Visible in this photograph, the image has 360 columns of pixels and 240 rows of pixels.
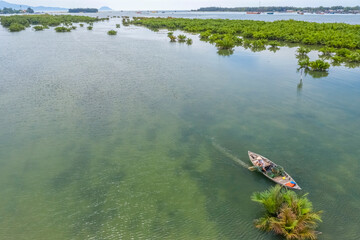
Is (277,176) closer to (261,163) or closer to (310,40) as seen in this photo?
(261,163)

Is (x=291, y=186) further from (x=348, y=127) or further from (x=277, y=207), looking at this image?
(x=348, y=127)

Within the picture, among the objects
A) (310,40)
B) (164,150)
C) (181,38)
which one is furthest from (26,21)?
(164,150)

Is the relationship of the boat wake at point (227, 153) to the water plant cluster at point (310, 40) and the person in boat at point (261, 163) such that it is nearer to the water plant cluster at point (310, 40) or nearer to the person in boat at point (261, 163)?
the person in boat at point (261, 163)

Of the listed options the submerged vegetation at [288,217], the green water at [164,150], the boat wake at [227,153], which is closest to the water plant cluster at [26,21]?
the green water at [164,150]

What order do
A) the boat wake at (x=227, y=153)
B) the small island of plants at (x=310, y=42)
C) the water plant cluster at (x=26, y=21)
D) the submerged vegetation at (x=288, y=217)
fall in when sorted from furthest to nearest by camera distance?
1. the water plant cluster at (x=26, y=21)
2. the small island of plants at (x=310, y=42)
3. the boat wake at (x=227, y=153)
4. the submerged vegetation at (x=288, y=217)

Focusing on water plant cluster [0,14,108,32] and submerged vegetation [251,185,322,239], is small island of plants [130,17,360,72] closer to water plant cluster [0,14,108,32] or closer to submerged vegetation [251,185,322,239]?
submerged vegetation [251,185,322,239]

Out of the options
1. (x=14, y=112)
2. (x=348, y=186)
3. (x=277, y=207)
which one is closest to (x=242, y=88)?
(x=348, y=186)
